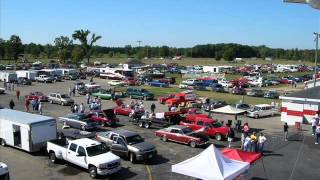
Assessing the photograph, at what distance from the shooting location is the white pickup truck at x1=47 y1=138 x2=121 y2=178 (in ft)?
63.0

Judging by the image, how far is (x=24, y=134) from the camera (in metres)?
23.0

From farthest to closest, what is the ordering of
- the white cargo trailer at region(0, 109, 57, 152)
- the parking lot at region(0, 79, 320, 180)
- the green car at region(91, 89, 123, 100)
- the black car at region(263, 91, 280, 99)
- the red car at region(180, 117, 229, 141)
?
the black car at region(263, 91, 280, 99) < the green car at region(91, 89, 123, 100) < the red car at region(180, 117, 229, 141) < the white cargo trailer at region(0, 109, 57, 152) < the parking lot at region(0, 79, 320, 180)

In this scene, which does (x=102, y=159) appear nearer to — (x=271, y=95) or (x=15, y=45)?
(x=271, y=95)

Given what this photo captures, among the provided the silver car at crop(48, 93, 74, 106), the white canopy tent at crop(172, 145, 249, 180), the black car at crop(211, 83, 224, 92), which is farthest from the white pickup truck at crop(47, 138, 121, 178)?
the black car at crop(211, 83, 224, 92)

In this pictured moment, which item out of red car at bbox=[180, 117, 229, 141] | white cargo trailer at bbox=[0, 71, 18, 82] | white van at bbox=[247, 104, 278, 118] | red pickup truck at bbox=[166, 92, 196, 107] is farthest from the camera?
white cargo trailer at bbox=[0, 71, 18, 82]

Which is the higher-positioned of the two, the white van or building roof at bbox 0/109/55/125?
building roof at bbox 0/109/55/125

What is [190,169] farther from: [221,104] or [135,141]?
[221,104]

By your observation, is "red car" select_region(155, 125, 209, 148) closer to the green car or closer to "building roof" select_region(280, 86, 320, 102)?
"building roof" select_region(280, 86, 320, 102)

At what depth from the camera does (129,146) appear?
22.2 meters

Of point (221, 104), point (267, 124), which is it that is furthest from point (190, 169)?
point (221, 104)

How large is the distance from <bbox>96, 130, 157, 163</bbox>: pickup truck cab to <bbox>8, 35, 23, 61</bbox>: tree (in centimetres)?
10801

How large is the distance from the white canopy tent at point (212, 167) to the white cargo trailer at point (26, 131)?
998 cm

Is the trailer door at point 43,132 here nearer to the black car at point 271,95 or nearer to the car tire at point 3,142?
the car tire at point 3,142

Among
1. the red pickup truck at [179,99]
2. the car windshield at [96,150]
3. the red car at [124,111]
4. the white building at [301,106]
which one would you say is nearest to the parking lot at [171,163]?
the car windshield at [96,150]
